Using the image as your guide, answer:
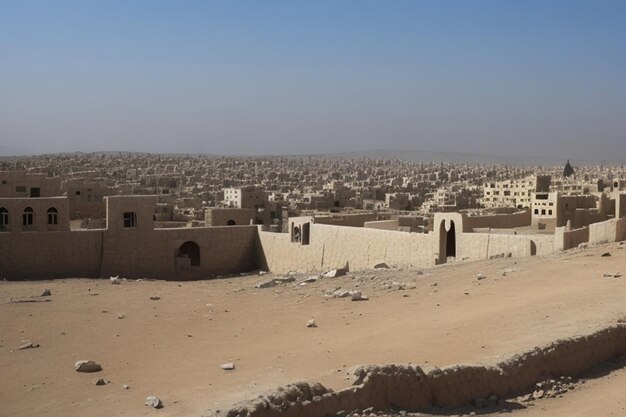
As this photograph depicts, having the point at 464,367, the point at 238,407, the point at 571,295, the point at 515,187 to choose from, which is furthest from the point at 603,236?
the point at 515,187

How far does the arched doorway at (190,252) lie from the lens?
26.8 m

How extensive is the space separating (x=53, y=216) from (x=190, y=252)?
16.7ft

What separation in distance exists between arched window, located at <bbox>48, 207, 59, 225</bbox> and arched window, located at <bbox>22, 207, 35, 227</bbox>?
538 millimetres

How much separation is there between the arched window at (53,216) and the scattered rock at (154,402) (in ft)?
58.4

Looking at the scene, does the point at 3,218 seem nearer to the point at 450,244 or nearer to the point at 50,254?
the point at 50,254

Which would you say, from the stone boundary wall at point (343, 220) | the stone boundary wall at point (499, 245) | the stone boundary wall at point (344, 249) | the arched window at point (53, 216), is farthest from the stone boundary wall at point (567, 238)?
the arched window at point (53, 216)

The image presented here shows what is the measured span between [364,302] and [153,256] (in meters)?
12.8

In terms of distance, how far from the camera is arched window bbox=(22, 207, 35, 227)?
2481cm

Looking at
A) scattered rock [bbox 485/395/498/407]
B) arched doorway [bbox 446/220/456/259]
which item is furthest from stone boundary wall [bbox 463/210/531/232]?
scattered rock [bbox 485/395/498/407]

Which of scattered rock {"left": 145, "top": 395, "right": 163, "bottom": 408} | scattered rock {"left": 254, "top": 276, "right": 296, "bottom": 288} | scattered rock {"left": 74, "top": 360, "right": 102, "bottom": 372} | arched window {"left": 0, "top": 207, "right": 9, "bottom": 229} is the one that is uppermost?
arched window {"left": 0, "top": 207, "right": 9, "bottom": 229}

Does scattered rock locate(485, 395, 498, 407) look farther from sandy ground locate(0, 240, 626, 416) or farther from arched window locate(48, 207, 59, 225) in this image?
arched window locate(48, 207, 59, 225)

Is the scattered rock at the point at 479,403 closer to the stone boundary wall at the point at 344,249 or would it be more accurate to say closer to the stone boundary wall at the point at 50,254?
the stone boundary wall at the point at 344,249

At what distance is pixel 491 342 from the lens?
9.70 meters

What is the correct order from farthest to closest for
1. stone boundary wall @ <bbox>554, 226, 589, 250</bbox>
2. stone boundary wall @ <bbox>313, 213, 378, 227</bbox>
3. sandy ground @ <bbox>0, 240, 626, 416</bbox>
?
stone boundary wall @ <bbox>313, 213, 378, 227</bbox> < stone boundary wall @ <bbox>554, 226, 589, 250</bbox> < sandy ground @ <bbox>0, 240, 626, 416</bbox>
